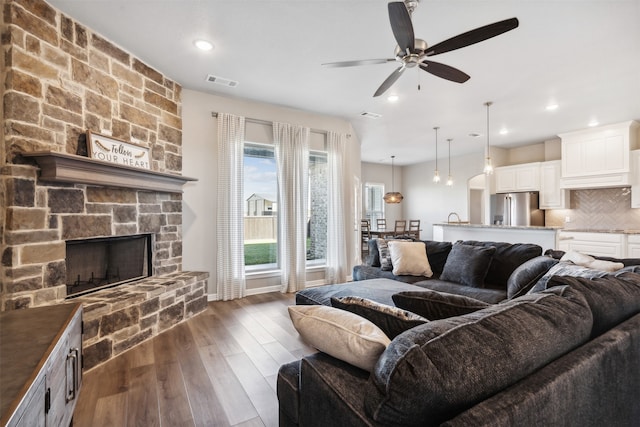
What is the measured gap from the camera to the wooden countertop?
0.91m

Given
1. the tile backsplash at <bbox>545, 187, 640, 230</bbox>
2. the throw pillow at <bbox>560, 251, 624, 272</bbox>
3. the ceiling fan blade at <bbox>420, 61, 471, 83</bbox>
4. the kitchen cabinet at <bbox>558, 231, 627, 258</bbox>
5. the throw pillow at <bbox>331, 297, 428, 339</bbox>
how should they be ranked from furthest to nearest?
1. the tile backsplash at <bbox>545, 187, 640, 230</bbox>
2. the kitchen cabinet at <bbox>558, 231, 627, 258</bbox>
3. the ceiling fan blade at <bbox>420, 61, 471, 83</bbox>
4. the throw pillow at <bbox>560, 251, 624, 272</bbox>
5. the throw pillow at <bbox>331, 297, 428, 339</bbox>

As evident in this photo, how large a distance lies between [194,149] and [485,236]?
5.00 meters

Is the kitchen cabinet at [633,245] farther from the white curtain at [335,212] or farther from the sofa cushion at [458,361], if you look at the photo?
the sofa cushion at [458,361]

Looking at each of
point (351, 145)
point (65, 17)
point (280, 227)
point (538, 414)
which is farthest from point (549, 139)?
point (65, 17)

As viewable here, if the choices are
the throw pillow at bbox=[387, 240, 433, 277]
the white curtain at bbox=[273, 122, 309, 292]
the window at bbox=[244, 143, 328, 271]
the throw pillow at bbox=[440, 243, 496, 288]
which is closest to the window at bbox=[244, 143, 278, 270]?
the window at bbox=[244, 143, 328, 271]

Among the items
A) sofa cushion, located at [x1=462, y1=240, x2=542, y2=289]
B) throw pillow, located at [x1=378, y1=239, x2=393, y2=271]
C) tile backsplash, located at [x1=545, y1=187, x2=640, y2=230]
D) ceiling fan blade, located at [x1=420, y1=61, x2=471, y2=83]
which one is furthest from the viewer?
tile backsplash, located at [x1=545, y1=187, x2=640, y2=230]

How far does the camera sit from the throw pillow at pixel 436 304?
1278mm

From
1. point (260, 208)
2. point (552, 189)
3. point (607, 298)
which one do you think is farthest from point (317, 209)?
point (552, 189)

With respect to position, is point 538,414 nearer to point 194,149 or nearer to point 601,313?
point 601,313

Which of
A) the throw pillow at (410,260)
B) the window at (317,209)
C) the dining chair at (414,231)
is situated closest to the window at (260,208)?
the window at (317,209)

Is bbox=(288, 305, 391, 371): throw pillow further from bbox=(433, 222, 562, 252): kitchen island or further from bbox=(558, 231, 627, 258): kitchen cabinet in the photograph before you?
bbox=(558, 231, 627, 258): kitchen cabinet

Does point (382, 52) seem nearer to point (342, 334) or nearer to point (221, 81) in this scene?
point (221, 81)

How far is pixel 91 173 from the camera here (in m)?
2.61

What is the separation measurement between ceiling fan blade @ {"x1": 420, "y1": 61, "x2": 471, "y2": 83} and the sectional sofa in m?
1.98
